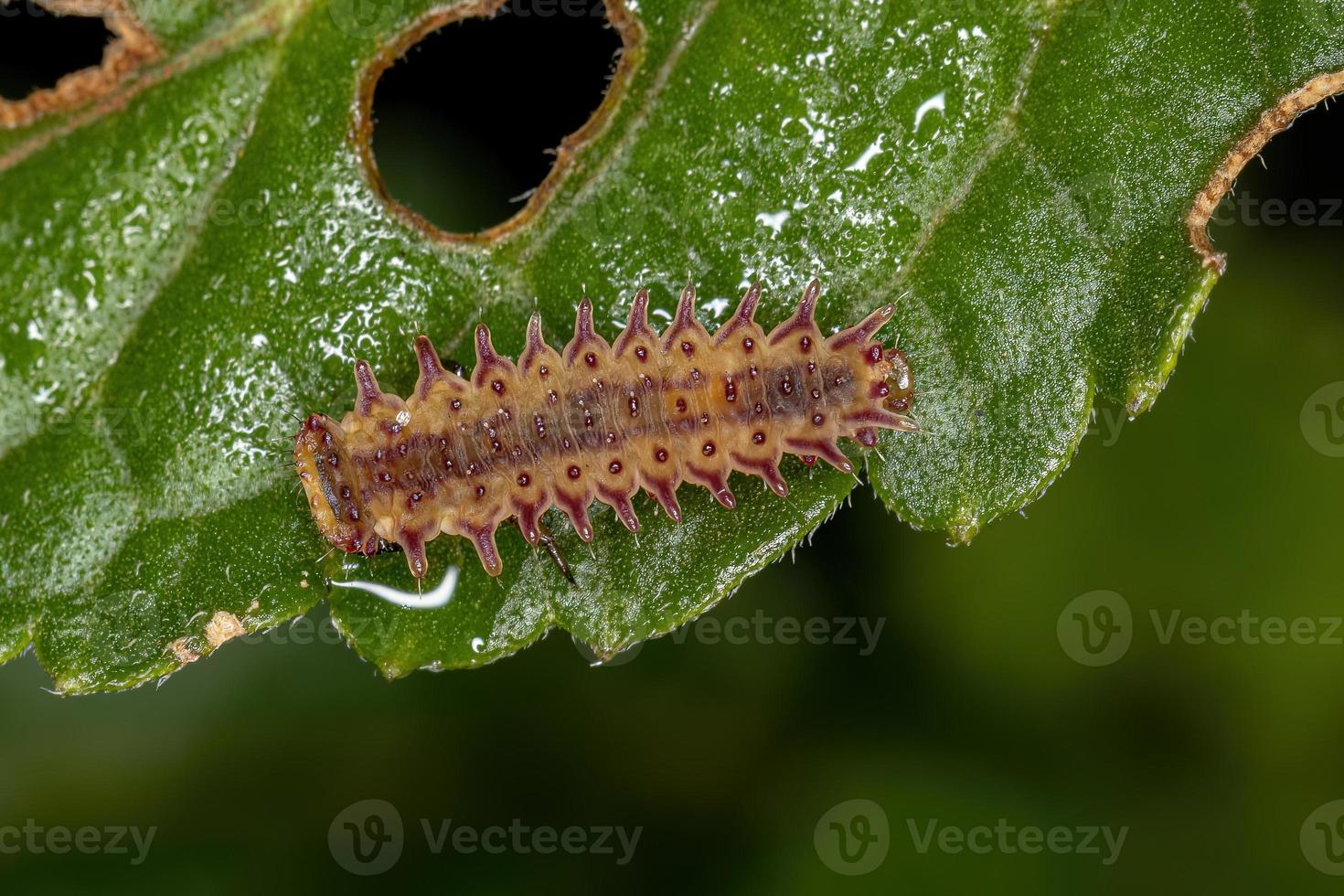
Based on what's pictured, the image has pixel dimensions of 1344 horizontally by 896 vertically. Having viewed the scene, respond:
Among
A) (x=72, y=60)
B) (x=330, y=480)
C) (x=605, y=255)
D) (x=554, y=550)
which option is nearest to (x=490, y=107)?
(x=605, y=255)

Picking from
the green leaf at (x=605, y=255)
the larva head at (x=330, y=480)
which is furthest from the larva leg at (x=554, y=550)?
the larva head at (x=330, y=480)

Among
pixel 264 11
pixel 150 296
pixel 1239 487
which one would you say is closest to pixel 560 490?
pixel 150 296

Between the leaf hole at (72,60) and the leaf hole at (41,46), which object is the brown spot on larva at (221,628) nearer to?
the leaf hole at (72,60)

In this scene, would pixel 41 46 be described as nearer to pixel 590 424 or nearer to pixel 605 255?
pixel 605 255

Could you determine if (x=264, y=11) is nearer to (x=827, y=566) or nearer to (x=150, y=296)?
(x=150, y=296)

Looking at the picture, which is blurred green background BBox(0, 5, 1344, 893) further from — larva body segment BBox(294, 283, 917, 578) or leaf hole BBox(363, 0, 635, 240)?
leaf hole BBox(363, 0, 635, 240)

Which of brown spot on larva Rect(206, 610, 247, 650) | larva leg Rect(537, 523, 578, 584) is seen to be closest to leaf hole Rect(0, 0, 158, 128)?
brown spot on larva Rect(206, 610, 247, 650)
